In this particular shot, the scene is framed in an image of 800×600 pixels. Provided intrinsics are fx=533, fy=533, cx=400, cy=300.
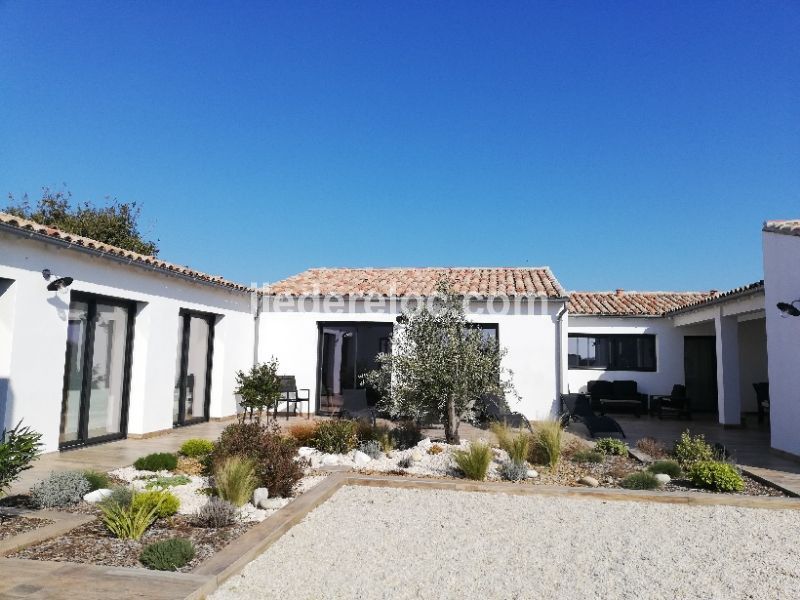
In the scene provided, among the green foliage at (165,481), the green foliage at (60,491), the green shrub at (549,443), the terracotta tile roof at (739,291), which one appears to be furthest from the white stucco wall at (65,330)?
the terracotta tile roof at (739,291)

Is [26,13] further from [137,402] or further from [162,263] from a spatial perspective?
[137,402]

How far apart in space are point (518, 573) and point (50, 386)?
7.19 metres

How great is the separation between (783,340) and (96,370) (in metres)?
11.3

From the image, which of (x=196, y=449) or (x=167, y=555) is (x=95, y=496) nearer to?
(x=167, y=555)

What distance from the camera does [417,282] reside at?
50.8 ft

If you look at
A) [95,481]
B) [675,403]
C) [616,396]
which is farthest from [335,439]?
[675,403]

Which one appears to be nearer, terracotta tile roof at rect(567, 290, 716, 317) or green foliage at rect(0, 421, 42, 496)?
green foliage at rect(0, 421, 42, 496)

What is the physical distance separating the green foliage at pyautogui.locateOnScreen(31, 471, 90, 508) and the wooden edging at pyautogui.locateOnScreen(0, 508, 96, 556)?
222 mm

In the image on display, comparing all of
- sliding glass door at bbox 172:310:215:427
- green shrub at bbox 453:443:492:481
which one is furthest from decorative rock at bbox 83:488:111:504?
sliding glass door at bbox 172:310:215:427

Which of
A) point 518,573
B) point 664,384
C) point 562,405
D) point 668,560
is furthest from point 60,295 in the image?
point 664,384

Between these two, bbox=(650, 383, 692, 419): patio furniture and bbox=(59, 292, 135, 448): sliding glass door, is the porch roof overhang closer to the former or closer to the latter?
bbox=(650, 383, 692, 419): patio furniture

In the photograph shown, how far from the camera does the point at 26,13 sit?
8.52 meters

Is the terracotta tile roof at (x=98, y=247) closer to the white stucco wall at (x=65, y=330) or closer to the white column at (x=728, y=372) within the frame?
the white stucco wall at (x=65, y=330)

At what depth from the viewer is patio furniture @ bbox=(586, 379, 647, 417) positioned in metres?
15.2
